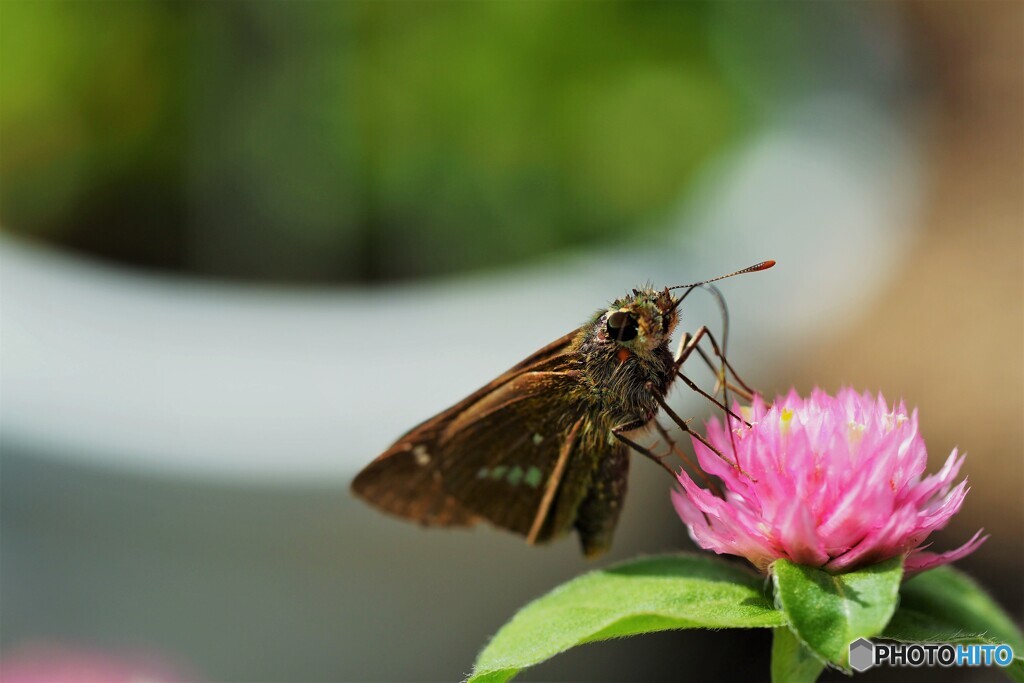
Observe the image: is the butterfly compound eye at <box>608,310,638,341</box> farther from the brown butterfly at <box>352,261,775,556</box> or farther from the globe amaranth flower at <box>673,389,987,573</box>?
the globe amaranth flower at <box>673,389,987,573</box>

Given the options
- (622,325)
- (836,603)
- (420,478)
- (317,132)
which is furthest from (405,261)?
(836,603)

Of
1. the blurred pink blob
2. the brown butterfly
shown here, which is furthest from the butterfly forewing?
the blurred pink blob

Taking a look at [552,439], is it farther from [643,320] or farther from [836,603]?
[836,603]

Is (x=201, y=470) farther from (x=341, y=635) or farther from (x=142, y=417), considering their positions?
(x=341, y=635)

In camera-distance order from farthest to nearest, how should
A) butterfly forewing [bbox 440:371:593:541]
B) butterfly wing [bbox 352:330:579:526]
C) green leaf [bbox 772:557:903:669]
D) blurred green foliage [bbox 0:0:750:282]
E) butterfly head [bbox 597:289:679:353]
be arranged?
blurred green foliage [bbox 0:0:750:282] → butterfly wing [bbox 352:330:579:526] → butterfly forewing [bbox 440:371:593:541] → butterfly head [bbox 597:289:679:353] → green leaf [bbox 772:557:903:669]

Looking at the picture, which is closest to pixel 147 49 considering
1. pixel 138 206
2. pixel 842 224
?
pixel 138 206

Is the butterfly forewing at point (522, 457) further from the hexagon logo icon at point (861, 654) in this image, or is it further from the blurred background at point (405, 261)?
the blurred background at point (405, 261)

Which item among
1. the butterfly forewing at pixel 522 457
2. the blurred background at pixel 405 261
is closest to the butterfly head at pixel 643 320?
the butterfly forewing at pixel 522 457
